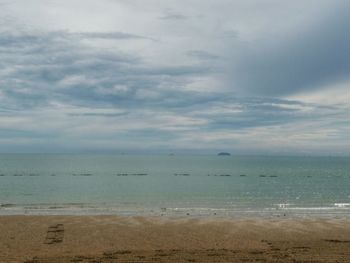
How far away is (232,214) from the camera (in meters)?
35.9

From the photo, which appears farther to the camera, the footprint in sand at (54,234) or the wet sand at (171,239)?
the footprint in sand at (54,234)

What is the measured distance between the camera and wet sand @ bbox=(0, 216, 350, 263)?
18.8 metres

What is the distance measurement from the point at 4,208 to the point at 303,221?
2747 centimetres

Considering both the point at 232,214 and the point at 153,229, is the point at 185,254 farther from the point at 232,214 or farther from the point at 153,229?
the point at 232,214

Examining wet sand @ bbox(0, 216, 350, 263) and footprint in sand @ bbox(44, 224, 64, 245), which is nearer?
wet sand @ bbox(0, 216, 350, 263)

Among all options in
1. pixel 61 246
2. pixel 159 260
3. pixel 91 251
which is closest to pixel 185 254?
pixel 159 260

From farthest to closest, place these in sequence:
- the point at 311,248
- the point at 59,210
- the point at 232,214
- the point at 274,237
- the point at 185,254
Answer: the point at 59,210, the point at 232,214, the point at 274,237, the point at 311,248, the point at 185,254

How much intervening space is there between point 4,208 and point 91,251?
75.5 feet

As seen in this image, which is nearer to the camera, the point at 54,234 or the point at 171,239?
the point at 171,239

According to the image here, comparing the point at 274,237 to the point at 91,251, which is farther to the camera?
the point at 274,237

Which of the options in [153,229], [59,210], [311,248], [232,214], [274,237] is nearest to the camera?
[311,248]

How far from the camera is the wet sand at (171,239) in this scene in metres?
18.8

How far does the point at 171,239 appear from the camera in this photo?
23172 millimetres

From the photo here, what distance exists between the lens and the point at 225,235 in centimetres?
2481
